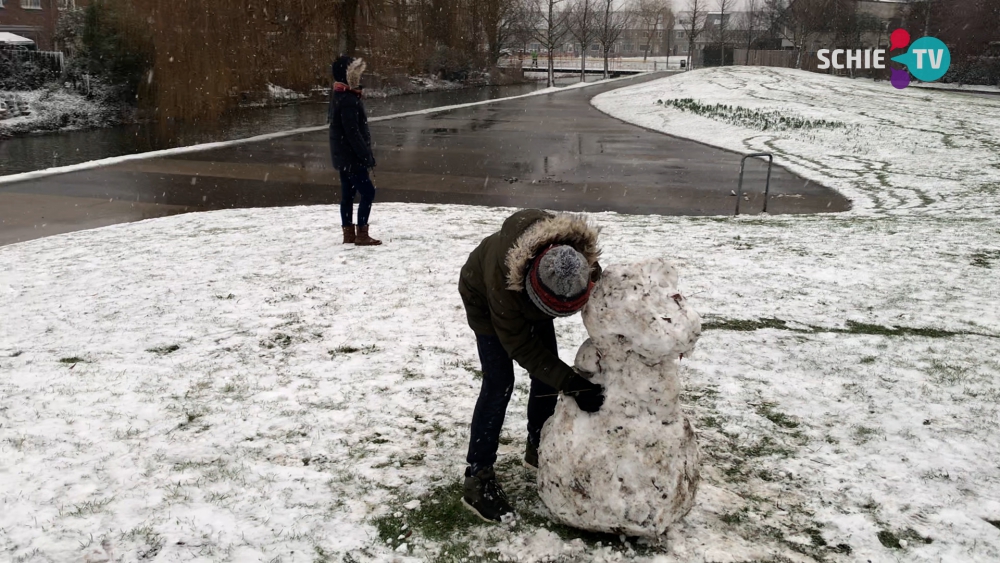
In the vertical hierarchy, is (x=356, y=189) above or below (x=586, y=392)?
above

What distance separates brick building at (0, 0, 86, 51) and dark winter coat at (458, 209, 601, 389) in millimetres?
42653

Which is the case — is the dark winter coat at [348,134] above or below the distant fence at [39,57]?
below

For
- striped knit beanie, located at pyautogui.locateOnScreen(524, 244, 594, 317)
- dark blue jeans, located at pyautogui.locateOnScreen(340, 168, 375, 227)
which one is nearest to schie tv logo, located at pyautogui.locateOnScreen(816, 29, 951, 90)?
dark blue jeans, located at pyautogui.locateOnScreen(340, 168, 375, 227)

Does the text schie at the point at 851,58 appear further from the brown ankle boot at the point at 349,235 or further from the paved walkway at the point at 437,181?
the brown ankle boot at the point at 349,235

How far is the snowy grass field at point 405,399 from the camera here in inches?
123

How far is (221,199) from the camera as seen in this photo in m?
11.5

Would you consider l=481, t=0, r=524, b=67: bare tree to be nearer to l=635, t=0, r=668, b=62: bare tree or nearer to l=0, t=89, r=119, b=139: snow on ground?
l=0, t=89, r=119, b=139: snow on ground

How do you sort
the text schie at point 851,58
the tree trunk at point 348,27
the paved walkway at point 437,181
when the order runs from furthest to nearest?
the text schie at point 851,58, the tree trunk at point 348,27, the paved walkway at point 437,181

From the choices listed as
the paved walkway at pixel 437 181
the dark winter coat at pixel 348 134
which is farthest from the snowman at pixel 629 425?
the paved walkway at pixel 437 181

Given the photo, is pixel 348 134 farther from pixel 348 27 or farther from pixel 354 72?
pixel 348 27

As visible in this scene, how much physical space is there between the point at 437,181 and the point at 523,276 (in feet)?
36.5

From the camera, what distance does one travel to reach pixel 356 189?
24.6ft

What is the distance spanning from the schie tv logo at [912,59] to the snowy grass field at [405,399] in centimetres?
4177

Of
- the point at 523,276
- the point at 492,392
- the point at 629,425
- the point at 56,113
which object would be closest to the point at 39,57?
the point at 56,113
